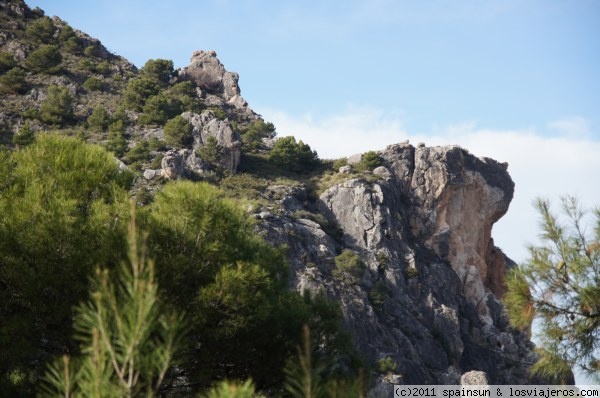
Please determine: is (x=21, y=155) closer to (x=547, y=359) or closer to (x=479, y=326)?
(x=547, y=359)

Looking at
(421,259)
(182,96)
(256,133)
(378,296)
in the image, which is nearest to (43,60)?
(182,96)

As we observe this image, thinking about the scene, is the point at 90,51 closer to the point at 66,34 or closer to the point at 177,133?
the point at 66,34

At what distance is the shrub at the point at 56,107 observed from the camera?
3741 cm

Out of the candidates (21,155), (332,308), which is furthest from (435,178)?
(21,155)

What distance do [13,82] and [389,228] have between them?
79.9ft

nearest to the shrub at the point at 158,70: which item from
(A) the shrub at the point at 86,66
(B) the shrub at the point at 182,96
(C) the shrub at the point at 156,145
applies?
(B) the shrub at the point at 182,96

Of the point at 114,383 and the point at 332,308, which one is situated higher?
the point at 332,308

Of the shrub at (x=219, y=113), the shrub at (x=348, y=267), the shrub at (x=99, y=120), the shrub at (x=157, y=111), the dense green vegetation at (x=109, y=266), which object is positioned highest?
the shrub at (x=219, y=113)

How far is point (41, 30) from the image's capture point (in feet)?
161

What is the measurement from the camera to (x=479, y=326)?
38.0 meters

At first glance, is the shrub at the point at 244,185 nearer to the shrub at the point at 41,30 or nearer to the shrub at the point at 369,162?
the shrub at the point at 369,162

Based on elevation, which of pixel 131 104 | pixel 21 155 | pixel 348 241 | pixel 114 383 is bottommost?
pixel 114 383

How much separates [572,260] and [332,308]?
14.4ft

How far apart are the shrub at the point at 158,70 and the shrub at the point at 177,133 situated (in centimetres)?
1464
